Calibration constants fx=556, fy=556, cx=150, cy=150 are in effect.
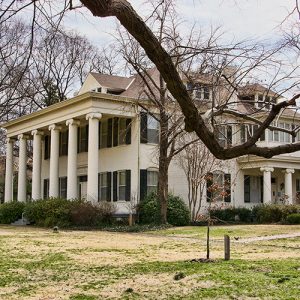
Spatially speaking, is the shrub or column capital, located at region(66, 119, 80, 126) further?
column capital, located at region(66, 119, 80, 126)

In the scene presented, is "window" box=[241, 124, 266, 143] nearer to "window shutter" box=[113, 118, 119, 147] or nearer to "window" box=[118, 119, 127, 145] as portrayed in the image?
"window" box=[118, 119, 127, 145]

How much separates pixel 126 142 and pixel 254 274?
21848mm

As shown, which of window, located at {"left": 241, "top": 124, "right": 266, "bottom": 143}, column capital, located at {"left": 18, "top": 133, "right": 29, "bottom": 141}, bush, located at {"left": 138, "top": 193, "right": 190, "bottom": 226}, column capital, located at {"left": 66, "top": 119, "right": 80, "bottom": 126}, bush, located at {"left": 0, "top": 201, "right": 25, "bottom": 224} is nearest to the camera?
window, located at {"left": 241, "top": 124, "right": 266, "bottom": 143}

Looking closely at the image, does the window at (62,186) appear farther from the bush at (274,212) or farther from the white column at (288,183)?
the white column at (288,183)

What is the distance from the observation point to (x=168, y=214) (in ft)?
97.6

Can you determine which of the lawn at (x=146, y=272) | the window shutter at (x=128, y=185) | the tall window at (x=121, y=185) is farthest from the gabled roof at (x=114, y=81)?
the lawn at (x=146, y=272)

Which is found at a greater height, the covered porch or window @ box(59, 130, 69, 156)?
window @ box(59, 130, 69, 156)

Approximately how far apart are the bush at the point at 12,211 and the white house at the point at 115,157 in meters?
1.42

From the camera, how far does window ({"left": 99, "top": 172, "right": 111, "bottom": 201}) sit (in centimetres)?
3244

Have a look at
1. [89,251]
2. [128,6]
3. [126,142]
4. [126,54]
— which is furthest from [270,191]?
[128,6]

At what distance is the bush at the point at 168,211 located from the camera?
29125 mm

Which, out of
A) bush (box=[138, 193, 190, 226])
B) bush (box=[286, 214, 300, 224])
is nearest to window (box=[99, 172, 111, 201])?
bush (box=[138, 193, 190, 226])

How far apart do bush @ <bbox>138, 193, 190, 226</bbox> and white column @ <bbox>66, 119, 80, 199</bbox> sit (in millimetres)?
4232

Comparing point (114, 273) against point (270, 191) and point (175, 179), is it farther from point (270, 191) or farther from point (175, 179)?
point (270, 191)
